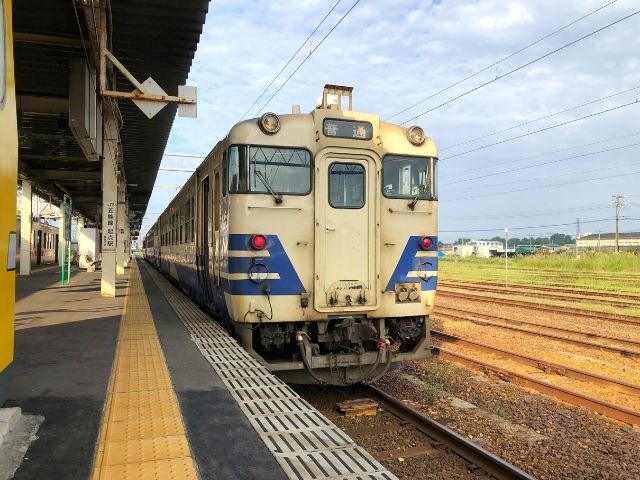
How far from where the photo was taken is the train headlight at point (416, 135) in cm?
709

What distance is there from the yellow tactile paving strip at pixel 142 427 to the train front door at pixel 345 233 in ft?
6.89

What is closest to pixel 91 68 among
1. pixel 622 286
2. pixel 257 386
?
pixel 257 386

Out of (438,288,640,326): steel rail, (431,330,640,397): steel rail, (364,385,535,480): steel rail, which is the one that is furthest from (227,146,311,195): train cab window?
(438,288,640,326): steel rail

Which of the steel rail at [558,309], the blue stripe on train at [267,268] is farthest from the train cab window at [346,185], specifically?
the steel rail at [558,309]

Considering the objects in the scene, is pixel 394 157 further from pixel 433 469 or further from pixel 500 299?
pixel 500 299

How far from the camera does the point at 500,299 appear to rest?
1811 cm

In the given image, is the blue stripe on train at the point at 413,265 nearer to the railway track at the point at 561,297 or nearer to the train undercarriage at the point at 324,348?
the train undercarriage at the point at 324,348

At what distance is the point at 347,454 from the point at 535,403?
181 inches

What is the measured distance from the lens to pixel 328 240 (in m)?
6.58

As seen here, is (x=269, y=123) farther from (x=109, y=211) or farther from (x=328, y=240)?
(x=109, y=211)

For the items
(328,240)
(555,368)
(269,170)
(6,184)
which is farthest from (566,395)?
(6,184)

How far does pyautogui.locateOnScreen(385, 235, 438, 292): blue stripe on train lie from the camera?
6.86 m

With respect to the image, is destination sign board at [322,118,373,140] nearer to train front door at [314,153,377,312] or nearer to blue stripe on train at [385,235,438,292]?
train front door at [314,153,377,312]

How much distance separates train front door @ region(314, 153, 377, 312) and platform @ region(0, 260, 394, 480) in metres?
1.33
